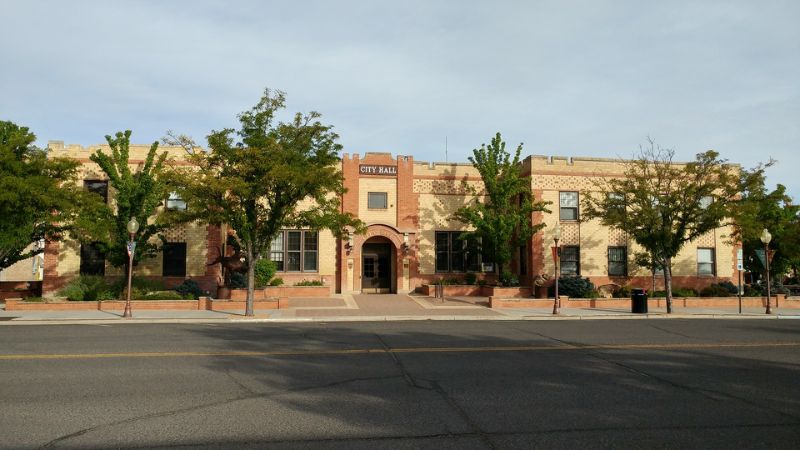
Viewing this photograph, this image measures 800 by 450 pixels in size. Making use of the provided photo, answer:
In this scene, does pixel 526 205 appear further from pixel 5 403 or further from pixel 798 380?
pixel 5 403

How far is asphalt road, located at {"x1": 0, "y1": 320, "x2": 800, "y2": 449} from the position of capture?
607cm

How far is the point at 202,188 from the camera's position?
18953mm

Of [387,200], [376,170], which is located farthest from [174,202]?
[387,200]

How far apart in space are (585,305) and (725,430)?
1902 centimetres

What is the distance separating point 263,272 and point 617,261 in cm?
1998

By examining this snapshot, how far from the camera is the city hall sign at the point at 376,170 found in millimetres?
30500

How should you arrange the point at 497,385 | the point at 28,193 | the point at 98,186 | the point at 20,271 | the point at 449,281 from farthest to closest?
the point at 20,271, the point at 449,281, the point at 98,186, the point at 28,193, the point at 497,385

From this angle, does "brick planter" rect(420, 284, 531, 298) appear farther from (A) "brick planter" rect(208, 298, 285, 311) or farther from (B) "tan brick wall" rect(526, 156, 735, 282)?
(A) "brick planter" rect(208, 298, 285, 311)

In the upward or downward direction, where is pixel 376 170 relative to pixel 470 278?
upward

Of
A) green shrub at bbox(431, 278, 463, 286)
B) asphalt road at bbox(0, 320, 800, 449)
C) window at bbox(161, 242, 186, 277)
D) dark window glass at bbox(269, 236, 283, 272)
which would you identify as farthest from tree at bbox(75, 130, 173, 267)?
green shrub at bbox(431, 278, 463, 286)

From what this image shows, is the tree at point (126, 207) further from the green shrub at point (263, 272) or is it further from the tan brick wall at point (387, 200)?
the tan brick wall at point (387, 200)

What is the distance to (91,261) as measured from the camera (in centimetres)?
2755

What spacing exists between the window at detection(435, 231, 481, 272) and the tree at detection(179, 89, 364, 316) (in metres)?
11.0

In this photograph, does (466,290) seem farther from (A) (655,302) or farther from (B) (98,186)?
(B) (98,186)
